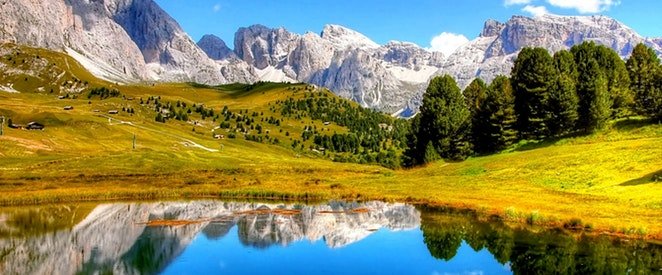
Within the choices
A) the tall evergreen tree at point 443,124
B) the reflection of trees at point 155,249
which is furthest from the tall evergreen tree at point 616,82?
the reflection of trees at point 155,249

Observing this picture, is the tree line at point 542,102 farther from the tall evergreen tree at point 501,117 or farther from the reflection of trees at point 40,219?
the reflection of trees at point 40,219

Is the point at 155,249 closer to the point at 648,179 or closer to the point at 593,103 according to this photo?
the point at 648,179

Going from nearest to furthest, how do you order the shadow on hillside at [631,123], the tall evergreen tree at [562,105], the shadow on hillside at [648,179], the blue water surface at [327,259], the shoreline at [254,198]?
the blue water surface at [327,259] < the shoreline at [254,198] < the shadow on hillside at [648,179] < the shadow on hillside at [631,123] < the tall evergreen tree at [562,105]

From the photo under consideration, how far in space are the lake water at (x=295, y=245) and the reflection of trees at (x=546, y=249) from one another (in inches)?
2.7

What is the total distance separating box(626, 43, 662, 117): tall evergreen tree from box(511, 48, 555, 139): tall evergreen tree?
15946 millimetres

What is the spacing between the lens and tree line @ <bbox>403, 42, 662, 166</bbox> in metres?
102

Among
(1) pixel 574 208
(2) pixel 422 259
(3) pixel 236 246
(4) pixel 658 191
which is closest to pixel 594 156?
(4) pixel 658 191

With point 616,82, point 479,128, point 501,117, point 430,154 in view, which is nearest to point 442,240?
point 501,117

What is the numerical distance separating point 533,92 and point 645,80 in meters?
22.9

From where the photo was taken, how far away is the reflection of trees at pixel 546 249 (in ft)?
116

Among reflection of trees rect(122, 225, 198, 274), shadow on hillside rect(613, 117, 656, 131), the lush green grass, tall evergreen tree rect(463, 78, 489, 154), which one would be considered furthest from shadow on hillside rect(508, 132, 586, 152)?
reflection of trees rect(122, 225, 198, 274)

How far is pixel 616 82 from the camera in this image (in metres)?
111

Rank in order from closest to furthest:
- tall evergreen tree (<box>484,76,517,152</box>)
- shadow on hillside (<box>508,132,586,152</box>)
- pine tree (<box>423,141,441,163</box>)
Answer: shadow on hillside (<box>508,132,586,152</box>)
tall evergreen tree (<box>484,76,517,152</box>)
pine tree (<box>423,141,441,163</box>)

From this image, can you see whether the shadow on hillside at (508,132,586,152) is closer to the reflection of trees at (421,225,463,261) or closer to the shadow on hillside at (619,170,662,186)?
the shadow on hillside at (619,170,662,186)
